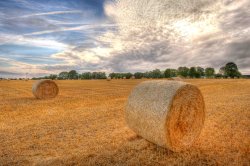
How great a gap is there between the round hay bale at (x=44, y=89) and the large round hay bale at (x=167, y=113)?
46.3ft

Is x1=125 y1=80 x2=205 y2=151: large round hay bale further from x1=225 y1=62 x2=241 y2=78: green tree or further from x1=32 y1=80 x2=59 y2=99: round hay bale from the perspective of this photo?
x1=225 y1=62 x2=241 y2=78: green tree

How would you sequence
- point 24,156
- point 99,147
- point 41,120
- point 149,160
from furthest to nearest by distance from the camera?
point 41,120 < point 99,147 < point 24,156 < point 149,160

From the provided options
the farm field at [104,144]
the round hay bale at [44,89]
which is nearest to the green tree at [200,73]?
the round hay bale at [44,89]

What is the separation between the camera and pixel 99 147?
6973mm

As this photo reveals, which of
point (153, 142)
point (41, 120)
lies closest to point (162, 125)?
point (153, 142)

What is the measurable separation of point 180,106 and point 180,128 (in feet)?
2.08

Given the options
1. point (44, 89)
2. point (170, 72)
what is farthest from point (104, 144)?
point (170, 72)

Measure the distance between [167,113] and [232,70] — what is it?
3289 inches

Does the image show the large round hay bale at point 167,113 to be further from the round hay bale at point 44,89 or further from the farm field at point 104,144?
the round hay bale at point 44,89

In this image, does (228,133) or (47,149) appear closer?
(47,149)

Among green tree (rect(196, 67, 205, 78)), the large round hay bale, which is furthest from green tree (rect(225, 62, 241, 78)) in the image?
the large round hay bale

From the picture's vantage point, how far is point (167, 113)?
21.8 feet

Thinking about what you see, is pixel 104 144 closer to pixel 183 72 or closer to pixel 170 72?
pixel 170 72

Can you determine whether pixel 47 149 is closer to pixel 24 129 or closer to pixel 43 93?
pixel 24 129
